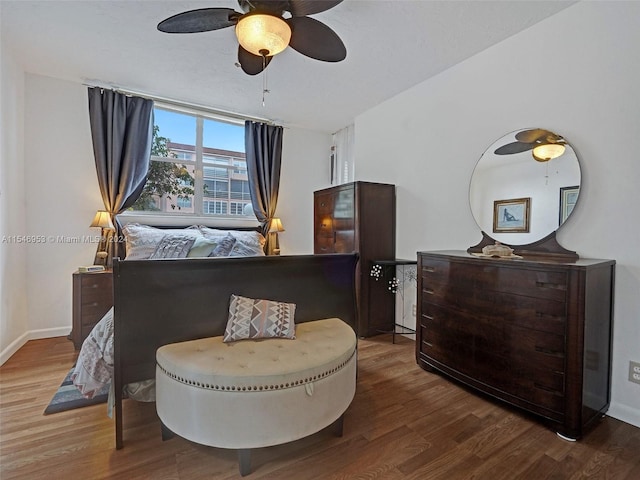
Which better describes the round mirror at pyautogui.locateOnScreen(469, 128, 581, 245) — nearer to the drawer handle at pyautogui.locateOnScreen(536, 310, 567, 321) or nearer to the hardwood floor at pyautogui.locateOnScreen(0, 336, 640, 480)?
the drawer handle at pyautogui.locateOnScreen(536, 310, 567, 321)

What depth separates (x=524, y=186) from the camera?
2.33m

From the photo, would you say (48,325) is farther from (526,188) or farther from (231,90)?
(526,188)

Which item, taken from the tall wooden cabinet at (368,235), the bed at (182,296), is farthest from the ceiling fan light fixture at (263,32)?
the tall wooden cabinet at (368,235)

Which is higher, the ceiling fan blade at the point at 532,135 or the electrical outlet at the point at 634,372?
the ceiling fan blade at the point at 532,135

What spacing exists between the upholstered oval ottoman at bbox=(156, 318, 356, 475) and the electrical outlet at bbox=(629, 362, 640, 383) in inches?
69.2

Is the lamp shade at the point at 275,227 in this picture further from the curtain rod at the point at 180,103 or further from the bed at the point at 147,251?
the curtain rod at the point at 180,103

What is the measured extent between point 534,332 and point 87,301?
11.9ft

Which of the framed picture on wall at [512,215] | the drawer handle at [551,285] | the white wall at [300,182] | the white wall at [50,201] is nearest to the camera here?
the drawer handle at [551,285]

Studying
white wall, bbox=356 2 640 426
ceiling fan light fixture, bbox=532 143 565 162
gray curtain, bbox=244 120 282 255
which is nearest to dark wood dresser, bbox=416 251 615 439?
white wall, bbox=356 2 640 426

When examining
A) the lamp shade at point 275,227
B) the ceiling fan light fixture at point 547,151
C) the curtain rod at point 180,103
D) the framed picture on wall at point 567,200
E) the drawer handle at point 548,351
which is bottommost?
the drawer handle at point 548,351

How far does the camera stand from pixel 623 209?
1.89m

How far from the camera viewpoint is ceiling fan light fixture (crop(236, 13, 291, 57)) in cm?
172

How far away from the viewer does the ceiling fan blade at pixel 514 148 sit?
7.66 ft

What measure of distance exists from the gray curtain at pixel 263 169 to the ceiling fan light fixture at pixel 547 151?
10.1ft
